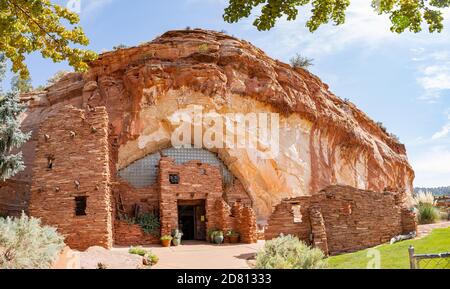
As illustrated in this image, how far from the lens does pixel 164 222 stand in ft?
59.3

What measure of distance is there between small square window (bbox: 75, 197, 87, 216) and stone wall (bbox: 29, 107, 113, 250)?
1.00ft

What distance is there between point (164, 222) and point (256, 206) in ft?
23.0

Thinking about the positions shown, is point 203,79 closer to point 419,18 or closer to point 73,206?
point 73,206

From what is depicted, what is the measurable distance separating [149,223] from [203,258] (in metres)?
6.35

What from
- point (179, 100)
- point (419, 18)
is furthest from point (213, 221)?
point (419, 18)

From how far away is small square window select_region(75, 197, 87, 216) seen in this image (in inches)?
605

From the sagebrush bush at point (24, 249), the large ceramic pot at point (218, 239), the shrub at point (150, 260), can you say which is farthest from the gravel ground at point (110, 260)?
the large ceramic pot at point (218, 239)

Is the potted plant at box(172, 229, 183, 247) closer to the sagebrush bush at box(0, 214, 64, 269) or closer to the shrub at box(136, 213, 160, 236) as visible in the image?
the shrub at box(136, 213, 160, 236)

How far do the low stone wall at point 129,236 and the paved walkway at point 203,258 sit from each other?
1274 millimetres

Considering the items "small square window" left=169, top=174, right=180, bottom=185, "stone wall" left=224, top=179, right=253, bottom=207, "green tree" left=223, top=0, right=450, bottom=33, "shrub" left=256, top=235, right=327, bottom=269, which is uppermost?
"green tree" left=223, top=0, right=450, bottom=33

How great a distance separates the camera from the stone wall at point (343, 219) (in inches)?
517

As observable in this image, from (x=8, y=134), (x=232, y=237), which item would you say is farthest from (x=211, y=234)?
(x=8, y=134)

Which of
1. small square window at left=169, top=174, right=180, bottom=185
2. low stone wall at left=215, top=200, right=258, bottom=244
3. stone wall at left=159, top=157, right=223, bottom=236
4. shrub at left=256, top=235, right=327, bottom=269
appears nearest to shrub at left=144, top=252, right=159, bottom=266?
shrub at left=256, top=235, right=327, bottom=269

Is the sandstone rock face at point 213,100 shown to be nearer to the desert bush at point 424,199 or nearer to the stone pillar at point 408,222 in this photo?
the desert bush at point 424,199
